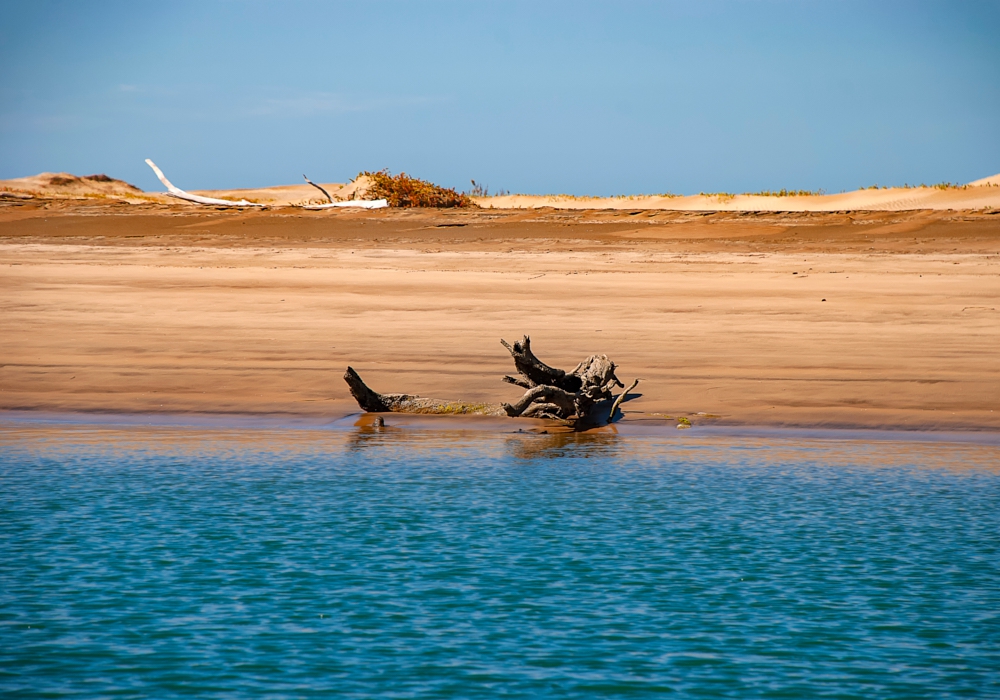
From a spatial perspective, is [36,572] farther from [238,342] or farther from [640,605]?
[238,342]

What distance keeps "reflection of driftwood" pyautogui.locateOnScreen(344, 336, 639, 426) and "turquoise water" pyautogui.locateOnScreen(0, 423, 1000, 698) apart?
61 cm

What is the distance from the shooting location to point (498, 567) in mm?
6496

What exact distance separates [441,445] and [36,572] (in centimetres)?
389

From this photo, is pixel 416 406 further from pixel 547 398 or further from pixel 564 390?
pixel 564 390

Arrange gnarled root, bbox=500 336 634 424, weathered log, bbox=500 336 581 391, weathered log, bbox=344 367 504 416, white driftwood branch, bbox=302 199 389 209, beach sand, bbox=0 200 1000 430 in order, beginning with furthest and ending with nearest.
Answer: white driftwood branch, bbox=302 199 389 209 → beach sand, bbox=0 200 1000 430 → weathered log, bbox=344 367 504 416 → gnarled root, bbox=500 336 634 424 → weathered log, bbox=500 336 581 391

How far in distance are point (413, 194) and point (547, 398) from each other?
18.5 metres

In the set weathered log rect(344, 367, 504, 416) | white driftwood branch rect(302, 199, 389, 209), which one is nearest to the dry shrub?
white driftwood branch rect(302, 199, 389, 209)

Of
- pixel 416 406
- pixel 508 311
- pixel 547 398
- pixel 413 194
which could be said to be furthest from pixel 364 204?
pixel 547 398

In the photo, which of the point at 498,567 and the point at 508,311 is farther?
the point at 508,311

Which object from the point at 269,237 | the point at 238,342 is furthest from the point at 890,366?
the point at 269,237

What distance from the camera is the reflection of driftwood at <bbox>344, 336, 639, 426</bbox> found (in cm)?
1020

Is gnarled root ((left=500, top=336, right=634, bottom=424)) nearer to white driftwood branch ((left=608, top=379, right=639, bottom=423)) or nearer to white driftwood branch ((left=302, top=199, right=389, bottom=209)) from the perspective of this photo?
white driftwood branch ((left=608, top=379, right=639, bottom=423))

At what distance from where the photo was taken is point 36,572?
21.2ft

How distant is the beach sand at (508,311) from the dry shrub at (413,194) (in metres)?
3.76
